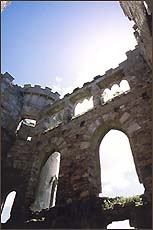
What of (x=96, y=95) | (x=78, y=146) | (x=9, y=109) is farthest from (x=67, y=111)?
(x=9, y=109)

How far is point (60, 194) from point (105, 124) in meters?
2.78

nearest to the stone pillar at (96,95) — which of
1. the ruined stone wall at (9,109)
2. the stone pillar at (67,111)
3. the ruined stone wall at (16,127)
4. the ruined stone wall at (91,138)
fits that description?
the ruined stone wall at (91,138)

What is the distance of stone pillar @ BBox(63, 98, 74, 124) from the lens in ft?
31.9

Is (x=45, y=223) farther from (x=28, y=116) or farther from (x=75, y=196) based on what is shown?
(x=28, y=116)

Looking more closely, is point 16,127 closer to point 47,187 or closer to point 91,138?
point 47,187

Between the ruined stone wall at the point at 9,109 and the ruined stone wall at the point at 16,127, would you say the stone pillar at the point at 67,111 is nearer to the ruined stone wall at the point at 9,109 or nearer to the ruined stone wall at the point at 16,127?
the ruined stone wall at the point at 16,127

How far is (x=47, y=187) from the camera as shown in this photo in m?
10.3

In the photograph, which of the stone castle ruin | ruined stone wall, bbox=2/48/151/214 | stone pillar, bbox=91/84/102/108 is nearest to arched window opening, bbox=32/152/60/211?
the stone castle ruin

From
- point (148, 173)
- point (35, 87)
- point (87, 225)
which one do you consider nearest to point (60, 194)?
point (87, 225)

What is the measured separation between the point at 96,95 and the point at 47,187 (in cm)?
463

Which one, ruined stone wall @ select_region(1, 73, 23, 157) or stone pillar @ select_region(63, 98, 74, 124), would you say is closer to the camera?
stone pillar @ select_region(63, 98, 74, 124)

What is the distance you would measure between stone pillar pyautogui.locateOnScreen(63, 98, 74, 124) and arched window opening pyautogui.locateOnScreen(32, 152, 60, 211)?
2.43m

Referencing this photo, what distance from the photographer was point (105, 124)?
26.8 ft

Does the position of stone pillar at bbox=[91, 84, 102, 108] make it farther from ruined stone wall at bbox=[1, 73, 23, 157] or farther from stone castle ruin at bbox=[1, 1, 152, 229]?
ruined stone wall at bbox=[1, 73, 23, 157]
